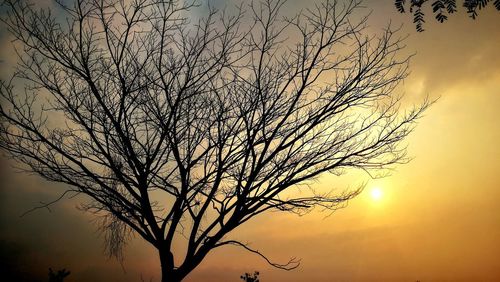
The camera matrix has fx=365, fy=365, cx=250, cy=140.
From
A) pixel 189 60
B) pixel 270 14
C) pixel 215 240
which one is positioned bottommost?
pixel 215 240

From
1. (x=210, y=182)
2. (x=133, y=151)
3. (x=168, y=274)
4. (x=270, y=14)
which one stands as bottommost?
(x=168, y=274)

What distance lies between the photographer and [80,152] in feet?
23.4

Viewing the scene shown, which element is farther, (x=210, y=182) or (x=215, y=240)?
(x=210, y=182)

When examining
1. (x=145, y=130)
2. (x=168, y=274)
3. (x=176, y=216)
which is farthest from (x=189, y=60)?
(x=168, y=274)

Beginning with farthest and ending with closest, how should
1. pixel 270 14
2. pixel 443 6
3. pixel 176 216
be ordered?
pixel 176 216, pixel 270 14, pixel 443 6

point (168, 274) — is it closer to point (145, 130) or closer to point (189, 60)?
point (145, 130)

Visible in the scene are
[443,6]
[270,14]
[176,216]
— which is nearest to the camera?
[443,6]

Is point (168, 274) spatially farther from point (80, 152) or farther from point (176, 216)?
point (80, 152)

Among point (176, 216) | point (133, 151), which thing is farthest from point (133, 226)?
point (133, 151)

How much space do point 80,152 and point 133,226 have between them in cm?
178

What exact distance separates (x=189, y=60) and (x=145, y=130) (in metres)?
1.68

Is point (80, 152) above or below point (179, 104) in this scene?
below

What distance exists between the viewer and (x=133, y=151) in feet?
23.1

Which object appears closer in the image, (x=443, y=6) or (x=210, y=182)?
(x=443, y=6)
